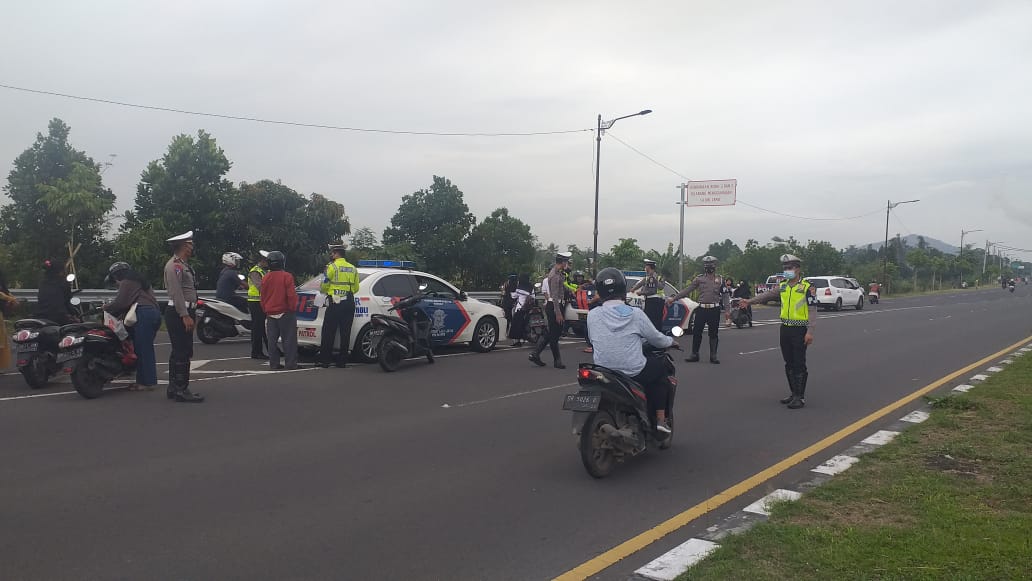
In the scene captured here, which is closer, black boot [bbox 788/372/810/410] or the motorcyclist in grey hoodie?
the motorcyclist in grey hoodie

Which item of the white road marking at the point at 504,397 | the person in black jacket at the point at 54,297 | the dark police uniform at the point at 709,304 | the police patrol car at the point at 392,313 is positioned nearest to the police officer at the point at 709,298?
the dark police uniform at the point at 709,304

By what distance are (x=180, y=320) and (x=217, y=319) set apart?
19.7 ft

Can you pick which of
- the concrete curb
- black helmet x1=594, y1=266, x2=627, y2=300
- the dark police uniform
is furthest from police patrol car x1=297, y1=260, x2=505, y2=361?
the concrete curb

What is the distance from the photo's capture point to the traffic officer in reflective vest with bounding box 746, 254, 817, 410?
847 centimetres

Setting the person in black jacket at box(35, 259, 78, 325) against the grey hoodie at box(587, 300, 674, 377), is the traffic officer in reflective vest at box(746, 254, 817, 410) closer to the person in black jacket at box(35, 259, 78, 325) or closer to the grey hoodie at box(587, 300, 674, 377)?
the grey hoodie at box(587, 300, 674, 377)

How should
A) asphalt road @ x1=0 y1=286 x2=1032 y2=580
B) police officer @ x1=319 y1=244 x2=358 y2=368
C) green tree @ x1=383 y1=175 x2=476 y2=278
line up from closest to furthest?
asphalt road @ x1=0 y1=286 x2=1032 y2=580 → police officer @ x1=319 y1=244 x2=358 y2=368 → green tree @ x1=383 y1=175 x2=476 y2=278

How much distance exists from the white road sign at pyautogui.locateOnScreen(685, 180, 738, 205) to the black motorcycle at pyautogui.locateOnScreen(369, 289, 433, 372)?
31356mm

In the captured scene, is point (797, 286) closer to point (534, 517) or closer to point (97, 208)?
point (534, 517)

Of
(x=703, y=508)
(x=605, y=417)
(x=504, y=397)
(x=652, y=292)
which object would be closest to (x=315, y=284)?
(x=504, y=397)

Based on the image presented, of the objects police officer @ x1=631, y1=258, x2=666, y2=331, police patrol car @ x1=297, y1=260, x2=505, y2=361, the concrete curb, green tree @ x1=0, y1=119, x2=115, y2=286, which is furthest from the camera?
green tree @ x1=0, y1=119, x2=115, y2=286

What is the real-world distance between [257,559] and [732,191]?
127ft

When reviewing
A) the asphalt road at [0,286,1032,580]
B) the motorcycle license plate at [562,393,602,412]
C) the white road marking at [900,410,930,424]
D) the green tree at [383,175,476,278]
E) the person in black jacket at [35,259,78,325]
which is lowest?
the asphalt road at [0,286,1032,580]

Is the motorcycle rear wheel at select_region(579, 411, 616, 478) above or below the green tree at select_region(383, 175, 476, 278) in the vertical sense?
below

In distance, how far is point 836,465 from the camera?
5.86m
